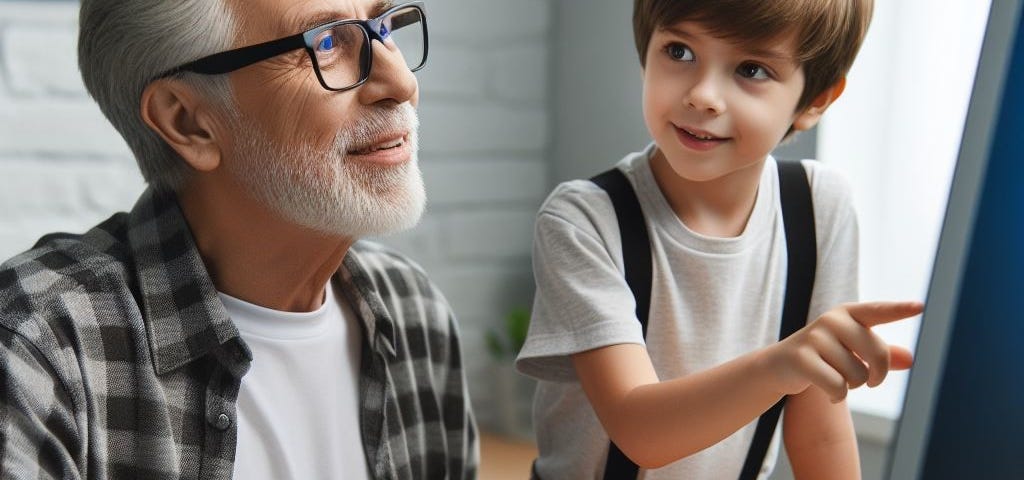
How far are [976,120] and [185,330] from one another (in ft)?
2.47

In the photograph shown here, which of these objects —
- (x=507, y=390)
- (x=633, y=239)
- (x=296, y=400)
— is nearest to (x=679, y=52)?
(x=633, y=239)

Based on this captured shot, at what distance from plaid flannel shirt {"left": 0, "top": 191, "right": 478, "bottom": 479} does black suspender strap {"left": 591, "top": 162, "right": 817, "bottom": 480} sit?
28 cm

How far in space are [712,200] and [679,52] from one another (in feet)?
0.50

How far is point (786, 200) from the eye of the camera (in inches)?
37.7

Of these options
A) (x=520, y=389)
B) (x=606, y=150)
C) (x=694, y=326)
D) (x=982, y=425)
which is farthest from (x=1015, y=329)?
(x=520, y=389)

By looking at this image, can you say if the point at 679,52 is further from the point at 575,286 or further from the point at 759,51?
the point at 575,286

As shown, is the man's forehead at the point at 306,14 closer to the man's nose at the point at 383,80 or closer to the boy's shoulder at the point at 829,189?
the man's nose at the point at 383,80

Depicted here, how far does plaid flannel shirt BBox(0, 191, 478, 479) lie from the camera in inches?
34.9

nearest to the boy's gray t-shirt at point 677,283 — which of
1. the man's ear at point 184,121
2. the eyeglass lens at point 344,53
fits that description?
the eyeglass lens at point 344,53

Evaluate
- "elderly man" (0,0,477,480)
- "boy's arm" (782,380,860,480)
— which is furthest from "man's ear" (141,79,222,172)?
"boy's arm" (782,380,860,480)

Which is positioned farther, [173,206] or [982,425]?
[173,206]

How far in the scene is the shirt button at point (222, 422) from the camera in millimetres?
973

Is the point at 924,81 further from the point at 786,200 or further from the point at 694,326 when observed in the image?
the point at 694,326

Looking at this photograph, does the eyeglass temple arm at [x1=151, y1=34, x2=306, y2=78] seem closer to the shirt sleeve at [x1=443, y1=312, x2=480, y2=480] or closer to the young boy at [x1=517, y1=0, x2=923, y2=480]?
the young boy at [x1=517, y1=0, x2=923, y2=480]
